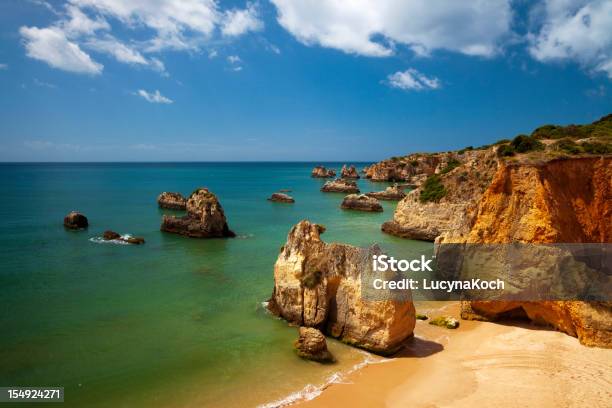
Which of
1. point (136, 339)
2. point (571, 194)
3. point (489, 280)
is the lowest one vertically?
point (136, 339)

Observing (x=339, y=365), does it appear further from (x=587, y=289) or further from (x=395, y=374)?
(x=587, y=289)

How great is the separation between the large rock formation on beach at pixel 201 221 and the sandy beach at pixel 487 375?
81.8ft

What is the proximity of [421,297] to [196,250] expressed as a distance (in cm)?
1843

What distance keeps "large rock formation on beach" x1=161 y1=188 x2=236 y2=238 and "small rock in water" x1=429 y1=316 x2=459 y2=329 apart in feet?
78.3

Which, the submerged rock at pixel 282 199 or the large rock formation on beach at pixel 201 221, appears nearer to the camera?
the large rock formation on beach at pixel 201 221

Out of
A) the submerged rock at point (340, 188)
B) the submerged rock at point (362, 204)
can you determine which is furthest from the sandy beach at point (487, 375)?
the submerged rock at point (340, 188)

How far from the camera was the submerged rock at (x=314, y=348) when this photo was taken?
47.2ft

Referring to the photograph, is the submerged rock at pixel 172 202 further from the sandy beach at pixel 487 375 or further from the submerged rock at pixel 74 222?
the sandy beach at pixel 487 375

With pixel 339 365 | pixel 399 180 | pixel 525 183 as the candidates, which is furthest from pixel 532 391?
pixel 399 180

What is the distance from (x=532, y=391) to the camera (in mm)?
11945

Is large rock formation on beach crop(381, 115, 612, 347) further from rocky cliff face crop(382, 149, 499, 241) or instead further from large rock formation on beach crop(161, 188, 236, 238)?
large rock formation on beach crop(161, 188, 236, 238)

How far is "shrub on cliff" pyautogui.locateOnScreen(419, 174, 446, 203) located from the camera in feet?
118

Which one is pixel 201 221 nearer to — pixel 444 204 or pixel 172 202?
pixel 172 202

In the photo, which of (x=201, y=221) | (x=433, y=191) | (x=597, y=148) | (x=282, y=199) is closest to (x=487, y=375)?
(x=597, y=148)
